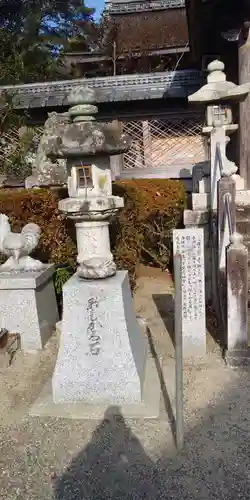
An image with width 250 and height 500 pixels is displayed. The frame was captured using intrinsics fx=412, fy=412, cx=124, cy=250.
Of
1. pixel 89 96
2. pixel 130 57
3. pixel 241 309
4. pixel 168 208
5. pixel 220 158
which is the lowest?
pixel 241 309

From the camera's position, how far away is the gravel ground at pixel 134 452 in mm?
2445

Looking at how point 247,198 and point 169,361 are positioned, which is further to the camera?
point 247,198

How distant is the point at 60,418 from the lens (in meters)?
3.12

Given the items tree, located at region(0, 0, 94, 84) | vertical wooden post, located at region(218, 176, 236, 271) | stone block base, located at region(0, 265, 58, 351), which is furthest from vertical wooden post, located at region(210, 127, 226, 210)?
tree, located at region(0, 0, 94, 84)

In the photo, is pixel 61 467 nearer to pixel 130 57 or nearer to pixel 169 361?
pixel 169 361

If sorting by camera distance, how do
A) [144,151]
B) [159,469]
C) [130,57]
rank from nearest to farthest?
[159,469] → [144,151] → [130,57]

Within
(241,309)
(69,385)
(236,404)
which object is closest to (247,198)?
(241,309)

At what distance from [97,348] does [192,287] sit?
1.28m

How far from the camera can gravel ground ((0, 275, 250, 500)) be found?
2445 millimetres

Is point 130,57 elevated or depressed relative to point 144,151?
elevated

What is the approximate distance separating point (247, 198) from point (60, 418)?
3.78 m

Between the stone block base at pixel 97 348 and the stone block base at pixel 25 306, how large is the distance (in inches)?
51.4

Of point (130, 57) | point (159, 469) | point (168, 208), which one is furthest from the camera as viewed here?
point (130, 57)

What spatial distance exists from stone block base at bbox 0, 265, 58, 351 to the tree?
7363 mm
